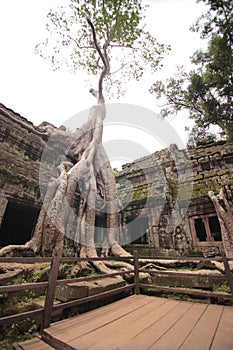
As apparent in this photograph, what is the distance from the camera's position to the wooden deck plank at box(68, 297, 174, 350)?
160 centimetres

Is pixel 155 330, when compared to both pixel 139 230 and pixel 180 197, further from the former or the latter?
pixel 139 230

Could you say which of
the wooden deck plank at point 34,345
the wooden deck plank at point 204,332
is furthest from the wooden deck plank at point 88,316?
the wooden deck plank at point 204,332

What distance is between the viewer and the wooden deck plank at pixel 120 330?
1.60 m

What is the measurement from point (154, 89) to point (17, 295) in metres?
12.6

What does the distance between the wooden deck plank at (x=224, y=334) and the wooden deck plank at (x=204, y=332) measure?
4 cm

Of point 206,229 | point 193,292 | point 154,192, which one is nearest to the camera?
point 193,292

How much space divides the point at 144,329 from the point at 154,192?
217 inches

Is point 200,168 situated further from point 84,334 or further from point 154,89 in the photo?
point 154,89

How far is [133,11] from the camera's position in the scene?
7293 mm

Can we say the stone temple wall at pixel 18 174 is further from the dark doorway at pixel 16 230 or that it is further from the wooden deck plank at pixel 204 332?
the wooden deck plank at pixel 204 332

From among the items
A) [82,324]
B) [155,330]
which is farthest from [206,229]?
[82,324]

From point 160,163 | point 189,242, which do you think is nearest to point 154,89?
point 160,163

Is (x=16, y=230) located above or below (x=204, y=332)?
above

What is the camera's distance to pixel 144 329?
1.88 meters
